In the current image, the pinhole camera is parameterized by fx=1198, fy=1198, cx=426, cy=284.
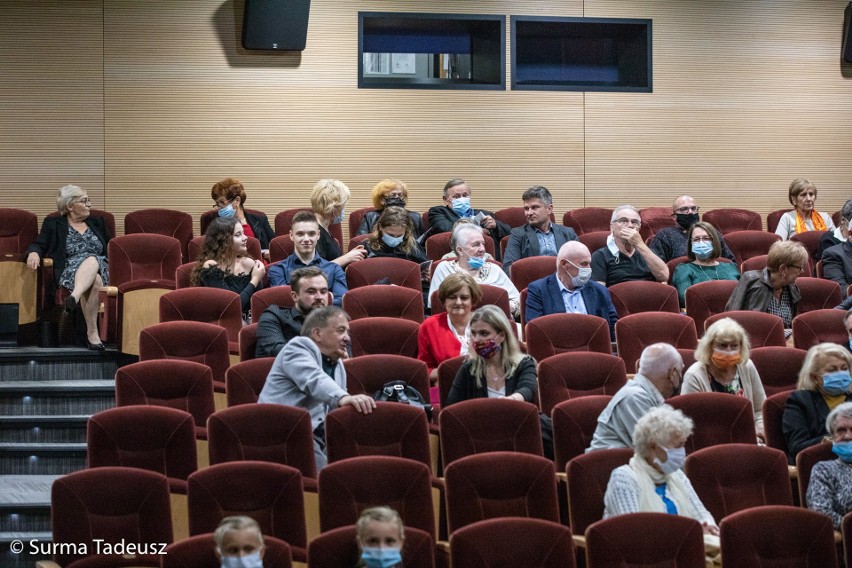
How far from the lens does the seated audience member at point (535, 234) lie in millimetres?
5254

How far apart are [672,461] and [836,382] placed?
2.47 feet

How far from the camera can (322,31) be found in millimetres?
A: 6453

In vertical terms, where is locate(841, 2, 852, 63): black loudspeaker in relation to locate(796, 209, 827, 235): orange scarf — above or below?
above

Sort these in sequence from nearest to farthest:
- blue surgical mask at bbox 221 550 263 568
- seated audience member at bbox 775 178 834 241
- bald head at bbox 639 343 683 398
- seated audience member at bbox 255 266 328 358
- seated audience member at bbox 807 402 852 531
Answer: blue surgical mask at bbox 221 550 263 568 → seated audience member at bbox 807 402 852 531 → bald head at bbox 639 343 683 398 → seated audience member at bbox 255 266 328 358 → seated audience member at bbox 775 178 834 241

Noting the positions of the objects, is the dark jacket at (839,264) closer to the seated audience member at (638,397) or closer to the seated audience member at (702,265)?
the seated audience member at (702,265)

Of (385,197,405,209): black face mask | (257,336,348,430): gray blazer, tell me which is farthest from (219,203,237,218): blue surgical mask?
(257,336,348,430): gray blazer

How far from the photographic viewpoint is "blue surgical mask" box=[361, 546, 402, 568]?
104 inches

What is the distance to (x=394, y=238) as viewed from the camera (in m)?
5.06

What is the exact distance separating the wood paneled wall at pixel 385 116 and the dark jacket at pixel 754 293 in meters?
2.13

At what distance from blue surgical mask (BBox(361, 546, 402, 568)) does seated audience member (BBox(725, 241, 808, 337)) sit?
2.34 meters

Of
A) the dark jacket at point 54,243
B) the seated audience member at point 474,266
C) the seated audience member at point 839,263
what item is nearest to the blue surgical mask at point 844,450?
the seated audience member at point 474,266

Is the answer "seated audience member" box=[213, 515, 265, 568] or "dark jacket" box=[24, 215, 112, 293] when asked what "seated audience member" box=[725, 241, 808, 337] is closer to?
"seated audience member" box=[213, 515, 265, 568]

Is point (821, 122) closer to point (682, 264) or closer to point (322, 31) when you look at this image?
point (682, 264)

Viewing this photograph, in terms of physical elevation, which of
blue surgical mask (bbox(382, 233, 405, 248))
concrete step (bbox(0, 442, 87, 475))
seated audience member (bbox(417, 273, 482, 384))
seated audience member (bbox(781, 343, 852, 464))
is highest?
blue surgical mask (bbox(382, 233, 405, 248))
